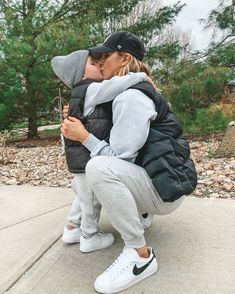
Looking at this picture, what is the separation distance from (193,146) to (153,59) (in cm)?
285

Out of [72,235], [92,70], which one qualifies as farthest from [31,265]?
[92,70]

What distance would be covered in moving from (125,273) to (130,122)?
63 centimetres

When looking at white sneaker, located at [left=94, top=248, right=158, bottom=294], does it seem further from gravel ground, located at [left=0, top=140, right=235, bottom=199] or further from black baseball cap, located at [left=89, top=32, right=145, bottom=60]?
gravel ground, located at [left=0, top=140, right=235, bottom=199]

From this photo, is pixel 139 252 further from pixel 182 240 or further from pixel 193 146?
pixel 193 146

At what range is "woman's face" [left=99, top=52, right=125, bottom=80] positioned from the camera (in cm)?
173

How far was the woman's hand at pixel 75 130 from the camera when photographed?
164cm

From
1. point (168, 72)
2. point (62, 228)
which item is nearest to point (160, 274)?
point (62, 228)

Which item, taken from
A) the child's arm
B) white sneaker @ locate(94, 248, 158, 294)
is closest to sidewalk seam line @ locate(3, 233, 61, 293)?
white sneaker @ locate(94, 248, 158, 294)

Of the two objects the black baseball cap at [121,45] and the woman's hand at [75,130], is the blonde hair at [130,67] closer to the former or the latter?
the black baseball cap at [121,45]

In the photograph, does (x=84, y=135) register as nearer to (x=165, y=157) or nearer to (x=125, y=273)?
(x=165, y=157)

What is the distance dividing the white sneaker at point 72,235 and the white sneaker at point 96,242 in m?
0.11

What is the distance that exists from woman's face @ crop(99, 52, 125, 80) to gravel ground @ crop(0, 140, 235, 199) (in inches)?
54.9

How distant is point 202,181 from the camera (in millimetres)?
3092

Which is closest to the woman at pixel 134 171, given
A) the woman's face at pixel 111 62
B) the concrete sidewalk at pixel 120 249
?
the concrete sidewalk at pixel 120 249
